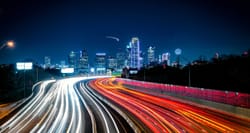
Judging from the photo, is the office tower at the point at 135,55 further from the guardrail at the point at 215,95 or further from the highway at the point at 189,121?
the highway at the point at 189,121

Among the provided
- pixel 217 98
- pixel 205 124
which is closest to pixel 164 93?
pixel 217 98

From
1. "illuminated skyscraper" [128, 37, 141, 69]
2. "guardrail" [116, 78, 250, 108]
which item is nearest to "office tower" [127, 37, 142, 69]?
"illuminated skyscraper" [128, 37, 141, 69]

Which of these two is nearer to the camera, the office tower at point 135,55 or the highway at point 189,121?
the highway at point 189,121

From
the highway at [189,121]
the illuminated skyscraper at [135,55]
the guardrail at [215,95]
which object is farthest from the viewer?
the illuminated skyscraper at [135,55]

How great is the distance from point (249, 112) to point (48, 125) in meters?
19.0

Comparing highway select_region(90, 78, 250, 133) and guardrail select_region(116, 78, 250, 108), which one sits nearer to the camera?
highway select_region(90, 78, 250, 133)

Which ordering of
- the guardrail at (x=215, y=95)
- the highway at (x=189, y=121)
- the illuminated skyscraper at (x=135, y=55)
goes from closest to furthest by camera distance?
the highway at (x=189, y=121)
the guardrail at (x=215, y=95)
the illuminated skyscraper at (x=135, y=55)

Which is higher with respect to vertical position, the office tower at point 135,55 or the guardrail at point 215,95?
the office tower at point 135,55

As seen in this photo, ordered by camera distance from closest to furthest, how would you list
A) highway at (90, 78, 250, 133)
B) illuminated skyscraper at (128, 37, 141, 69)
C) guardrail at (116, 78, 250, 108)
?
highway at (90, 78, 250, 133), guardrail at (116, 78, 250, 108), illuminated skyscraper at (128, 37, 141, 69)

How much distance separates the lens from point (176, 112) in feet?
113

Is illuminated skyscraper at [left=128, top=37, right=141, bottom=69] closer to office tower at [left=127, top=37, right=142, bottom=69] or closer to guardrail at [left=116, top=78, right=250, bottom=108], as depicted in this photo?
office tower at [left=127, top=37, right=142, bottom=69]

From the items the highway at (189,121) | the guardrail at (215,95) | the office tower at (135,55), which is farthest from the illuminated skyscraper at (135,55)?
the highway at (189,121)

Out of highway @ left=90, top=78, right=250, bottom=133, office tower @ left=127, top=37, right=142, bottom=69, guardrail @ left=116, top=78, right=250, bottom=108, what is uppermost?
office tower @ left=127, top=37, right=142, bottom=69

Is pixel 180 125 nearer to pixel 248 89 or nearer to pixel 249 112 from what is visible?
pixel 249 112
